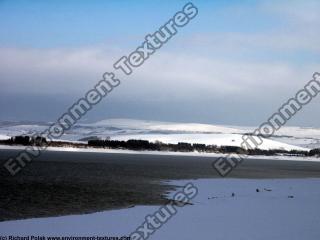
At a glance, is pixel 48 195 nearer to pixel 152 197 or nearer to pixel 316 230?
pixel 152 197

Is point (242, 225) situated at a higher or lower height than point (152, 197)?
lower

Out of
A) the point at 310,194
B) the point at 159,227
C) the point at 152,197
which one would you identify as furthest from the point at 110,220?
the point at 310,194

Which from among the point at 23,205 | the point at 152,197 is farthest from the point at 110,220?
the point at 152,197

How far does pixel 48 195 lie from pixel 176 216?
13331 millimetres

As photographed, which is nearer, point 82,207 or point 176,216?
point 176,216

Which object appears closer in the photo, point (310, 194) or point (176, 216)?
point (176, 216)

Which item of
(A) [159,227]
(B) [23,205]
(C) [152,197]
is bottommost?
(A) [159,227]

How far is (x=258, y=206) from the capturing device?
27.4m

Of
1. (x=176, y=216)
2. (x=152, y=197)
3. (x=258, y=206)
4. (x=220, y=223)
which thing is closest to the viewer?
(x=220, y=223)

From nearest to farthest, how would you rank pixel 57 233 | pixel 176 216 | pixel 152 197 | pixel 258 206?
pixel 57 233 → pixel 176 216 → pixel 258 206 → pixel 152 197

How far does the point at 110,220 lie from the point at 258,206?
9.17 metres

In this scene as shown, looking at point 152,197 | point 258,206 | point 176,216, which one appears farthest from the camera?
point 152,197

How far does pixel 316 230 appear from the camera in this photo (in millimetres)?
19875

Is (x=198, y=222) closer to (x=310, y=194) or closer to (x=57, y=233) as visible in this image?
(x=57, y=233)
